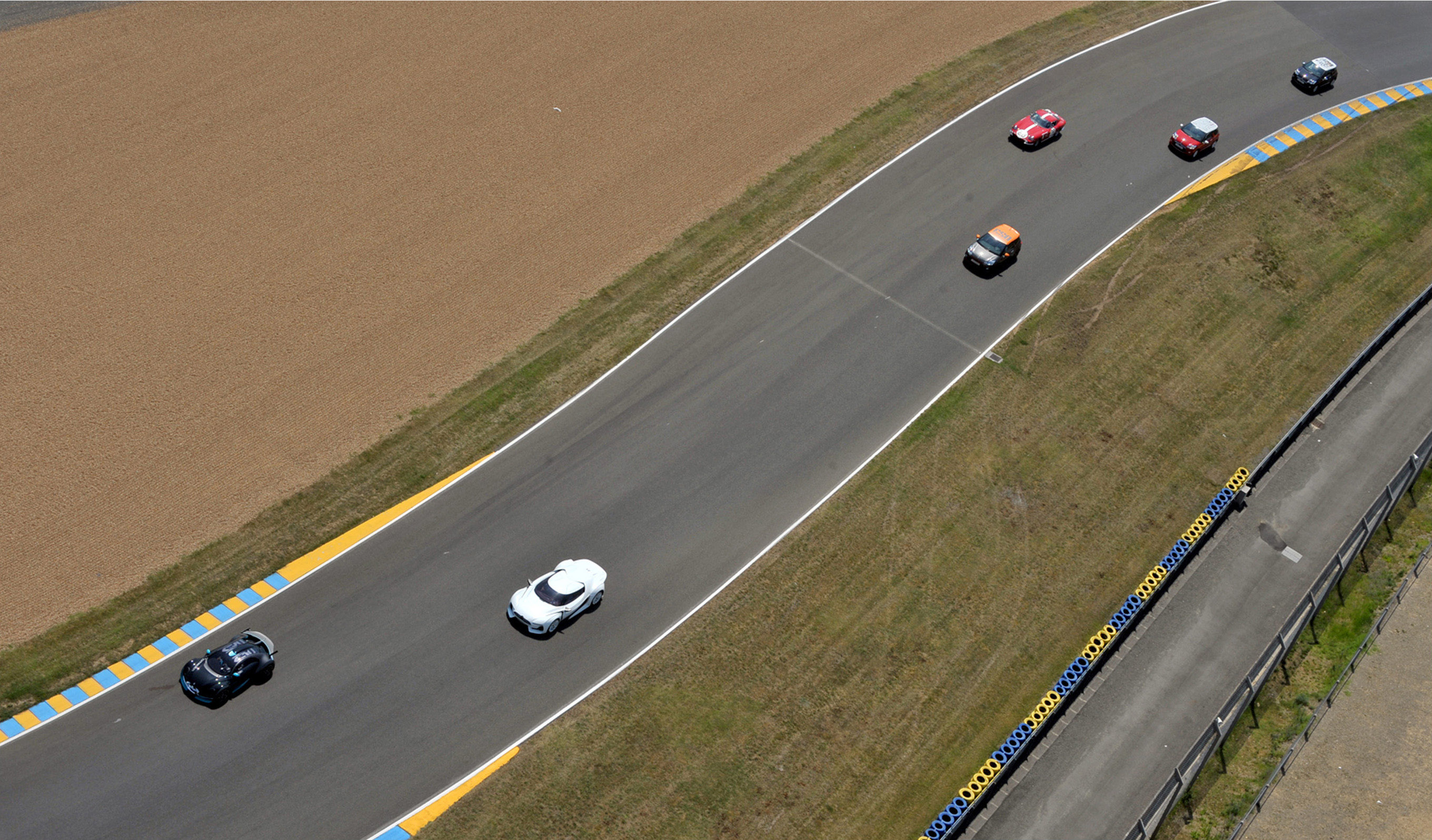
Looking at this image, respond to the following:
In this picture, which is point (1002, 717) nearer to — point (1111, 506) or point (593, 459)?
point (1111, 506)

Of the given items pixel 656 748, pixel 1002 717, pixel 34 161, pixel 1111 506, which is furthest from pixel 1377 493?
pixel 34 161

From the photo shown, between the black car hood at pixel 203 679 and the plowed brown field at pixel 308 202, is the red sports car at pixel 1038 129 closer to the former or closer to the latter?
the plowed brown field at pixel 308 202

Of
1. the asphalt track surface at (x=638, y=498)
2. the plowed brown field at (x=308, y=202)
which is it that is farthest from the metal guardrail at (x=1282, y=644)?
the plowed brown field at (x=308, y=202)

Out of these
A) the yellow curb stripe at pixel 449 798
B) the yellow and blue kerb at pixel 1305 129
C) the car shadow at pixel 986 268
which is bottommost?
the yellow and blue kerb at pixel 1305 129

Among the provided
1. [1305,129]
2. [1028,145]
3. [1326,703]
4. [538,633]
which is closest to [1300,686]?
[1326,703]

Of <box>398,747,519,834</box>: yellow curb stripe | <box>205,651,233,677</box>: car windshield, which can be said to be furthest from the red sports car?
<box>205,651,233,677</box>: car windshield

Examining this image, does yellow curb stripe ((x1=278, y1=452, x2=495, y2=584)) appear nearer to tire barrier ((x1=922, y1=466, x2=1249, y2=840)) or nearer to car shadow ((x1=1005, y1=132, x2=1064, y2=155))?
tire barrier ((x1=922, y1=466, x2=1249, y2=840))

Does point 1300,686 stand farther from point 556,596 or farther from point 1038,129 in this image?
point 1038,129
